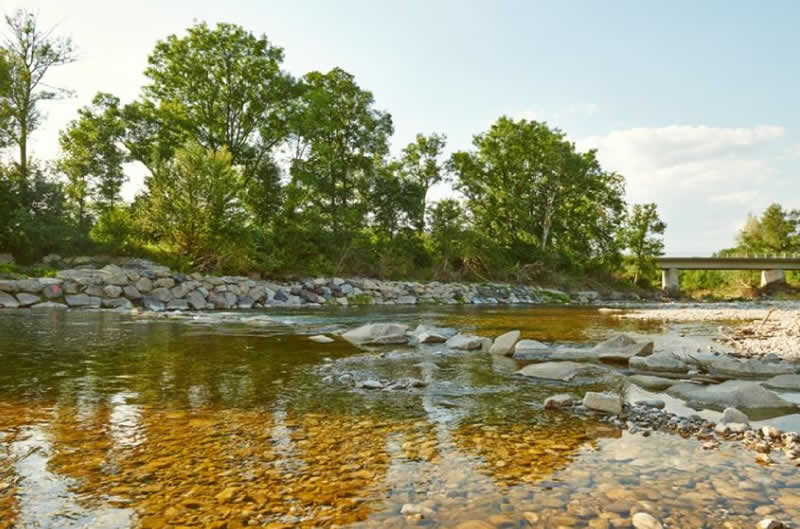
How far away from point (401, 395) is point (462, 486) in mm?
2437

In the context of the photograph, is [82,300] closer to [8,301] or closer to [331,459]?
[8,301]

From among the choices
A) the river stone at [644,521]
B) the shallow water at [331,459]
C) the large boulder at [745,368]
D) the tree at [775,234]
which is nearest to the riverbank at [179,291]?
the shallow water at [331,459]

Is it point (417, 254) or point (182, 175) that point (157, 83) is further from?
point (417, 254)

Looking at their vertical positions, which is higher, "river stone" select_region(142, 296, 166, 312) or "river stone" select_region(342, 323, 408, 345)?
"river stone" select_region(142, 296, 166, 312)

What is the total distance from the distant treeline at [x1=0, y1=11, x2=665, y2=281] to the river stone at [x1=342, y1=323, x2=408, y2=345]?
15777 millimetres

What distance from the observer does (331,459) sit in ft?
11.5

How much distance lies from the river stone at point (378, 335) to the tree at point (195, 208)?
15.9m

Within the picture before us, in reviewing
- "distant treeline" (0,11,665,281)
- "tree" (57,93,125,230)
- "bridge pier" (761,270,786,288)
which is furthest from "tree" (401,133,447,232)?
"bridge pier" (761,270,786,288)

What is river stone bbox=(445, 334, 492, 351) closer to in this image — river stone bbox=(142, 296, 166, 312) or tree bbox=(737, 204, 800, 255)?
river stone bbox=(142, 296, 166, 312)

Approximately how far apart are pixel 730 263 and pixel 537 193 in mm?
27364

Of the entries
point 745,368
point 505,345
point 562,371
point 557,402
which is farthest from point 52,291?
point 745,368

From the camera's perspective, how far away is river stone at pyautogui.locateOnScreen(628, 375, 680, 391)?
20.1ft

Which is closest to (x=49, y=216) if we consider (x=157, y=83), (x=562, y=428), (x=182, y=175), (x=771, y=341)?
(x=182, y=175)

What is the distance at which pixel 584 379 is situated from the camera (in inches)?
256
